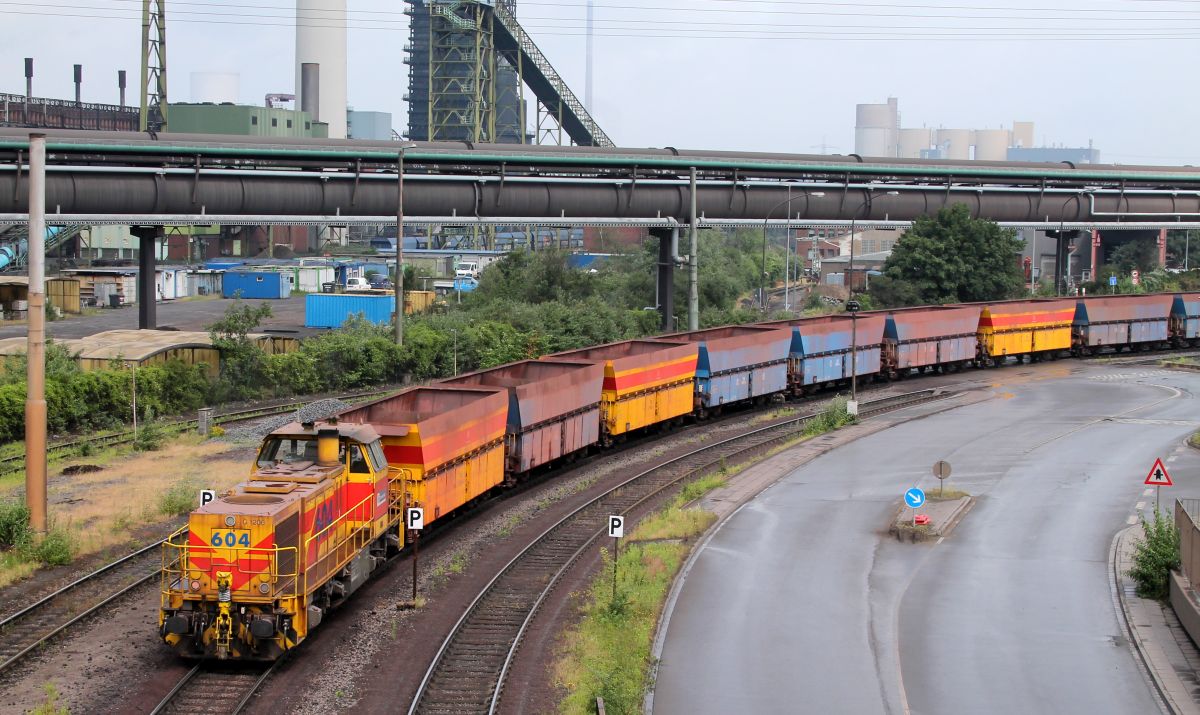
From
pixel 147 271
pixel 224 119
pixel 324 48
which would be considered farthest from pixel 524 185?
→ pixel 324 48

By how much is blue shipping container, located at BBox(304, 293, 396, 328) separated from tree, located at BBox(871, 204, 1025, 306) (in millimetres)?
31565

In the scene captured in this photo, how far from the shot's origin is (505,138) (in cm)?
14825

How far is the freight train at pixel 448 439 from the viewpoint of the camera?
18.6m

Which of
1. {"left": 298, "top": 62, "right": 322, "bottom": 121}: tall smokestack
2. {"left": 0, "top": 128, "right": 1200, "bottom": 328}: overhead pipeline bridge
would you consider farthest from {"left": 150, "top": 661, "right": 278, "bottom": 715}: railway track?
{"left": 298, "top": 62, "right": 322, "bottom": 121}: tall smokestack

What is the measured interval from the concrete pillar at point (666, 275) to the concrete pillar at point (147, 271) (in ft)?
87.0

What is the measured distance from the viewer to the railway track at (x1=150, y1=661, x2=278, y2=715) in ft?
57.3

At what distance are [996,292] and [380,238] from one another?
103 meters

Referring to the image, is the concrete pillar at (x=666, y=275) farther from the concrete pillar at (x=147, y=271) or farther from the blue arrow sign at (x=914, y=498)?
the blue arrow sign at (x=914, y=498)

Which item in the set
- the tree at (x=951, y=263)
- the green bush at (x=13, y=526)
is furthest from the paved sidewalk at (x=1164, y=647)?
the tree at (x=951, y=263)

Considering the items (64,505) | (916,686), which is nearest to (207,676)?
(916,686)

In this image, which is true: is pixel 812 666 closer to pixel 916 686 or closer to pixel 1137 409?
pixel 916 686

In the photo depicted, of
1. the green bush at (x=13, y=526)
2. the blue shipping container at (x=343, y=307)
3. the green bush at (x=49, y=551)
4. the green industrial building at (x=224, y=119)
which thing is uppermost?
the green industrial building at (x=224, y=119)

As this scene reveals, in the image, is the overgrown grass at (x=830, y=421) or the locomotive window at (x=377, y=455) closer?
the locomotive window at (x=377, y=455)

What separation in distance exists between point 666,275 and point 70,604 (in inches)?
1905
